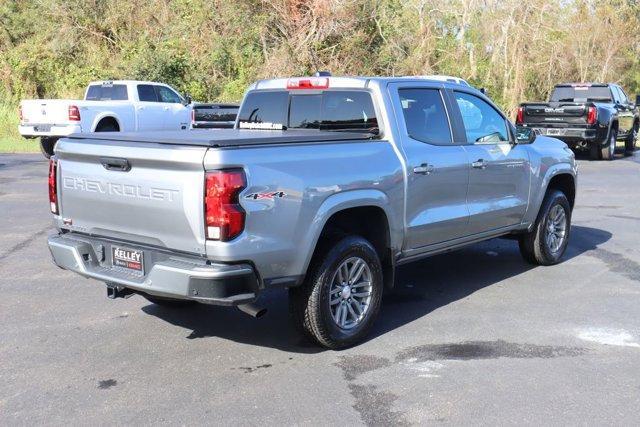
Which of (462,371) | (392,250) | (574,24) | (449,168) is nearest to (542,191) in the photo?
(449,168)

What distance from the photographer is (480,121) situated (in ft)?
22.2

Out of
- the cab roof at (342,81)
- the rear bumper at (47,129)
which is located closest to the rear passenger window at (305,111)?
the cab roof at (342,81)

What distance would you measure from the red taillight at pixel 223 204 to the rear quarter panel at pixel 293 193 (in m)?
0.04

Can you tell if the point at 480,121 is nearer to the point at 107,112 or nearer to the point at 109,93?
the point at 107,112

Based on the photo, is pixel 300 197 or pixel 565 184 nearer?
pixel 300 197

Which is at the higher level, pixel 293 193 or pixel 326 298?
pixel 293 193

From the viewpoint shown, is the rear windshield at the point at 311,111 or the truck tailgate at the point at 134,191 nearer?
the truck tailgate at the point at 134,191

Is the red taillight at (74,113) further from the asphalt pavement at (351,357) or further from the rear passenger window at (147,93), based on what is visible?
the asphalt pavement at (351,357)

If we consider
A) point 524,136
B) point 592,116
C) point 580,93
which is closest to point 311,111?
point 524,136

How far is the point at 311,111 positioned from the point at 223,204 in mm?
2099

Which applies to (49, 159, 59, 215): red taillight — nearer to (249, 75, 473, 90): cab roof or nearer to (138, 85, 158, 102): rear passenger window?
(249, 75, 473, 90): cab roof

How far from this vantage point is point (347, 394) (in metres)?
4.42

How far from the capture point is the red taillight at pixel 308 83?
237 inches

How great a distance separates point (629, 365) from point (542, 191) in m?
2.78
